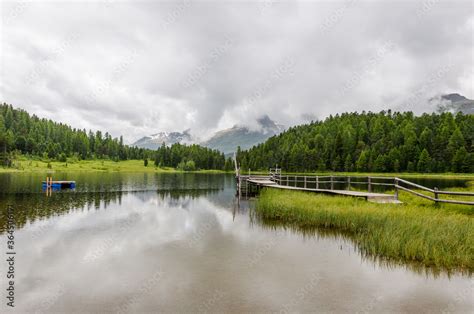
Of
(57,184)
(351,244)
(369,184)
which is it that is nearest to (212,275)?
(351,244)

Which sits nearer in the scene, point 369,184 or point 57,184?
point 369,184

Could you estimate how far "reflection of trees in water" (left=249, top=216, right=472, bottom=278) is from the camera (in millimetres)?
11102

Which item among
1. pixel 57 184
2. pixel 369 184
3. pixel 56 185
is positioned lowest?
pixel 56 185

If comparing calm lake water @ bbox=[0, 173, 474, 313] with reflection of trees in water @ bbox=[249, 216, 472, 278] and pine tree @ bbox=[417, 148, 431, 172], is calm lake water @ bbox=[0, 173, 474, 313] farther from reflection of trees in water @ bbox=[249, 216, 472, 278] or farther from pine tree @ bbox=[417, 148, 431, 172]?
pine tree @ bbox=[417, 148, 431, 172]

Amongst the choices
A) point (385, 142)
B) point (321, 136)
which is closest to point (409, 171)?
point (385, 142)

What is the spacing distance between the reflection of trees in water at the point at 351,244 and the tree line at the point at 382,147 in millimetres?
124090

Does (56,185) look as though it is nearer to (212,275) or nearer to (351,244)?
(212,275)

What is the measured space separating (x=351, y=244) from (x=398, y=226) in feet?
7.99

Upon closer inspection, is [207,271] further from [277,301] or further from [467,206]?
[467,206]

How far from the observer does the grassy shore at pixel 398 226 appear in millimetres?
12203

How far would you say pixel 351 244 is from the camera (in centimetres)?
1534

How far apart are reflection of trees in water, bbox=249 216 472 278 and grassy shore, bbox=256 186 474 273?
0.19 metres

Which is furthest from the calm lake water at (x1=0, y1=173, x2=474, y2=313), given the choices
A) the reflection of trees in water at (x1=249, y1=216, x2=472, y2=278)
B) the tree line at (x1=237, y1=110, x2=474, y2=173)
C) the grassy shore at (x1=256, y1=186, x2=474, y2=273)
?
the tree line at (x1=237, y1=110, x2=474, y2=173)

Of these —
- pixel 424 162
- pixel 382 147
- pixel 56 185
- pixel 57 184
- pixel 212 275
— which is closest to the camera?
pixel 212 275
